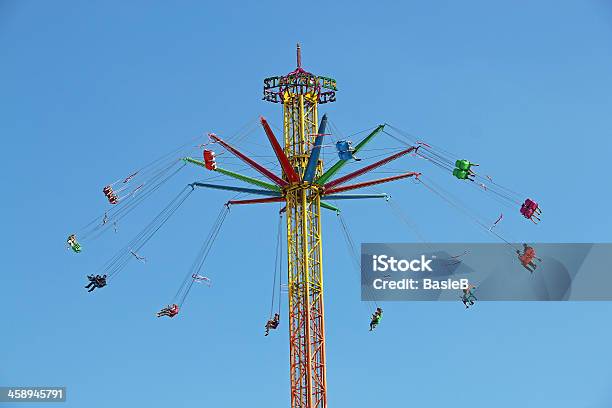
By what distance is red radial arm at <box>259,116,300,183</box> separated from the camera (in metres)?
164

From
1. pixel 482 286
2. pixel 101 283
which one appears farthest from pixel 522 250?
pixel 101 283

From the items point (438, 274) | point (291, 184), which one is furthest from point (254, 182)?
point (438, 274)

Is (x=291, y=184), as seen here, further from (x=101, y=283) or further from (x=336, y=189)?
(x=101, y=283)

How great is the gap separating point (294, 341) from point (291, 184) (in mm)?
10213

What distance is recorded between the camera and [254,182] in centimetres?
16700

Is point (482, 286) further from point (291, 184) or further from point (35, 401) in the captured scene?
point (35, 401)

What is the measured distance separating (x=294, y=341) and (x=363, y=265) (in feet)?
22.4

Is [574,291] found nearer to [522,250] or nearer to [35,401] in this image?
[522,250]

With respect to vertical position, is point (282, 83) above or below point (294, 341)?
above

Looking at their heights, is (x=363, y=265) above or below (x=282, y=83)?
below

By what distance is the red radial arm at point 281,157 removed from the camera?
164 metres

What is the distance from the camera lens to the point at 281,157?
16588 centimetres

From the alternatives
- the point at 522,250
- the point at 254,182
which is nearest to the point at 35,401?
the point at 254,182

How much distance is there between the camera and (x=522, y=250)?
6526 inches
